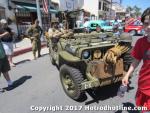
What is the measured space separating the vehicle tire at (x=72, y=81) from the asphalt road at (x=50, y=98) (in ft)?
0.55

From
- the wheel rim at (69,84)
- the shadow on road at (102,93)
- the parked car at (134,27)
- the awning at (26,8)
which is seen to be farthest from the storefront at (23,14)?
the shadow on road at (102,93)

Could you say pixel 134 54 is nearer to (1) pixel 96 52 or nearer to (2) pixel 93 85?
(2) pixel 93 85

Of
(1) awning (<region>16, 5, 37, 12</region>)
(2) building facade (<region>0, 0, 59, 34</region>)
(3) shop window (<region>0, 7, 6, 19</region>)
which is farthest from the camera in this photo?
(1) awning (<region>16, 5, 37, 12</region>)

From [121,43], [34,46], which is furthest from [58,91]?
[34,46]

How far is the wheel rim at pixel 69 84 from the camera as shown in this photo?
487 centimetres

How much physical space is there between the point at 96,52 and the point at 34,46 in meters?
5.36

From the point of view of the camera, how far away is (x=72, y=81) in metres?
4.79

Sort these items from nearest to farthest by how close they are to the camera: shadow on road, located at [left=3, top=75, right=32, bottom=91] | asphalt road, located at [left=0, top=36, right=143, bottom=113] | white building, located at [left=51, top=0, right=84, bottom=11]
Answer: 1. asphalt road, located at [left=0, top=36, right=143, bottom=113]
2. shadow on road, located at [left=3, top=75, right=32, bottom=91]
3. white building, located at [left=51, top=0, right=84, bottom=11]

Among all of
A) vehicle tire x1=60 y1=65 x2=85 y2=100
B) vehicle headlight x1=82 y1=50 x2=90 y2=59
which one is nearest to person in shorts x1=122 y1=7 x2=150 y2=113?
vehicle tire x1=60 y1=65 x2=85 y2=100

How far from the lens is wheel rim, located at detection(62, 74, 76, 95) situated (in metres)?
4.87

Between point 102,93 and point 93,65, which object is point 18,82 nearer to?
point 102,93

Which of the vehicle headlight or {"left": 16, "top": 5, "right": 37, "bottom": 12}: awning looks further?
{"left": 16, "top": 5, "right": 37, "bottom": 12}: awning

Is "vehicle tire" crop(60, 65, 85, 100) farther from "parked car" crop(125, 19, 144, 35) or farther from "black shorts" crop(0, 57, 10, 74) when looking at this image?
"parked car" crop(125, 19, 144, 35)

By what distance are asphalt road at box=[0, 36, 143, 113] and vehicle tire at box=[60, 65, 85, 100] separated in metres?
0.17
